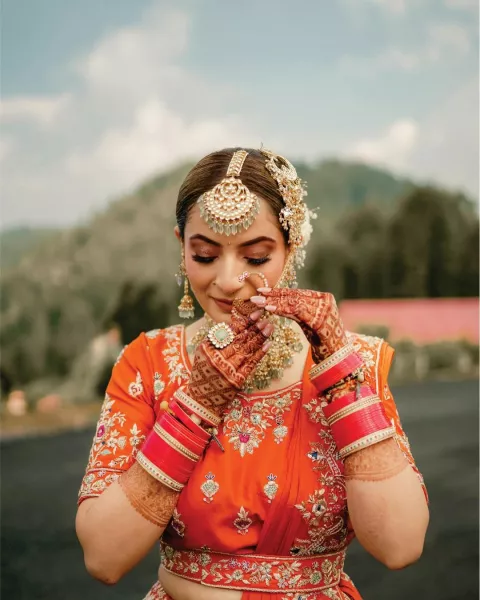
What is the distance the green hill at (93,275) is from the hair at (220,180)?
153 inches

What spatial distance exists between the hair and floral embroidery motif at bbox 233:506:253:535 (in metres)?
0.65

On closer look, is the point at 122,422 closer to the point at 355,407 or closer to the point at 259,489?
the point at 259,489

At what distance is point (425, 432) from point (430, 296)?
1.27 metres

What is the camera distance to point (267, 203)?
1728mm

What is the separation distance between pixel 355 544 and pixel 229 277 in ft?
11.3

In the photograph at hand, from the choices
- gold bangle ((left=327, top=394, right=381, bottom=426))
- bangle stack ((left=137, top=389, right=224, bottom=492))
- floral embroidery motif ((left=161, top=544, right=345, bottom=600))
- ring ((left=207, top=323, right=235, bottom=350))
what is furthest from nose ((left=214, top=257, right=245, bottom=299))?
floral embroidery motif ((left=161, top=544, right=345, bottom=600))

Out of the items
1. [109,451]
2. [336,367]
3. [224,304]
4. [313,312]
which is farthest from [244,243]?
[109,451]

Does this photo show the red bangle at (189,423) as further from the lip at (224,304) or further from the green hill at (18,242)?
the green hill at (18,242)

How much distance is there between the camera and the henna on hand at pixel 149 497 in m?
1.56

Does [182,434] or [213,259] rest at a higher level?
[213,259]

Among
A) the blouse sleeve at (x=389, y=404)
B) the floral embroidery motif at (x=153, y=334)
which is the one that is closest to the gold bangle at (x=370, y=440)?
the blouse sleeve at (x=389, y=404)

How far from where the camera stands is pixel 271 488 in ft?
5.37

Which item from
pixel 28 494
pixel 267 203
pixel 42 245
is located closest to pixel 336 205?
pixel 42 245

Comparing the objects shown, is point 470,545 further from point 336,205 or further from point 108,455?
point 108,455
